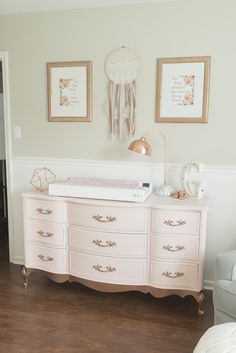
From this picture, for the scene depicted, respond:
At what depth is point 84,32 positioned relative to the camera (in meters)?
2.77

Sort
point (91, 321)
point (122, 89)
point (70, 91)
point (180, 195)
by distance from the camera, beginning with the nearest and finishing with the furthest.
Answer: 1. point (91, 321)
2. point (180, 195)
3. point (122, 89)
4. point (70, 91)

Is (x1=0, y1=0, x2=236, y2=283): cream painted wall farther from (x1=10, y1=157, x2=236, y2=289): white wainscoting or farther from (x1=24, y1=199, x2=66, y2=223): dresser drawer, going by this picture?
(x1=24, y1=199, x2=66, y2=223): dresser drawer

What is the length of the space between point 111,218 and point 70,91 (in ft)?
3.90

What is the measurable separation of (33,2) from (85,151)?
1.26 metres

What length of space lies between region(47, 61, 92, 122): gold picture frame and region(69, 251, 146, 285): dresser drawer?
117cm

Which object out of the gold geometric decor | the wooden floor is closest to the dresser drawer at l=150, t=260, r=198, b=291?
the wooden floor

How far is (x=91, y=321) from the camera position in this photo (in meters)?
2.27

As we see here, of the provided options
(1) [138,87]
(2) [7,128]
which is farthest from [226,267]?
(2) [7,128]

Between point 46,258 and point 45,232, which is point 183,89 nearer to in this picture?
point 45,232

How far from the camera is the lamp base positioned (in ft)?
8.41

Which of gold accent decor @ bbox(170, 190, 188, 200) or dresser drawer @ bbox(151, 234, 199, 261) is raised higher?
gold accent decor @ bbox(170, 190, 188, 200)

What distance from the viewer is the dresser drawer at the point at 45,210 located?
8.26 feet

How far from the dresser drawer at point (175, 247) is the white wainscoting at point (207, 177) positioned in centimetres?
47

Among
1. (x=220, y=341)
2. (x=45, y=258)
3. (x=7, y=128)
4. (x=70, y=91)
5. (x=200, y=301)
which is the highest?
(x=70, y=91)
